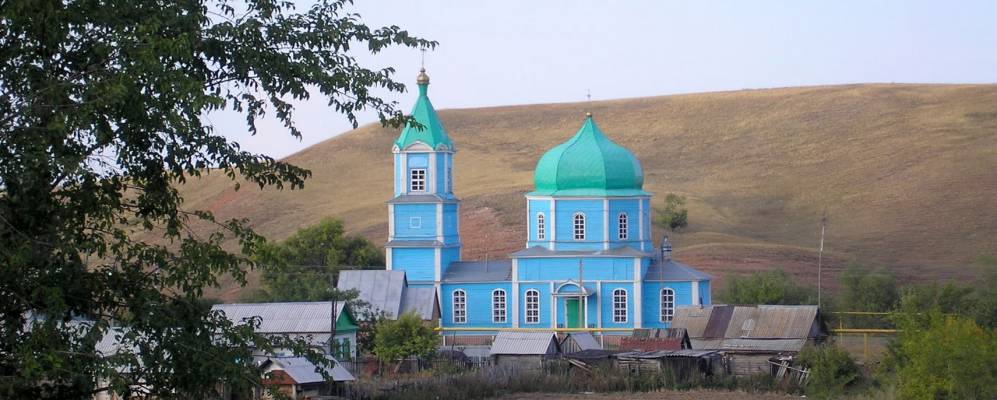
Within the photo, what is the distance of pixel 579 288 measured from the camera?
2030 inches

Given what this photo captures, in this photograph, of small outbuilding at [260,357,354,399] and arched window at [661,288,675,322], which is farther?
arched window at [661,288,675,322]

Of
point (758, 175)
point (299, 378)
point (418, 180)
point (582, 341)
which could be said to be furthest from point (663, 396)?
point (758, 175)

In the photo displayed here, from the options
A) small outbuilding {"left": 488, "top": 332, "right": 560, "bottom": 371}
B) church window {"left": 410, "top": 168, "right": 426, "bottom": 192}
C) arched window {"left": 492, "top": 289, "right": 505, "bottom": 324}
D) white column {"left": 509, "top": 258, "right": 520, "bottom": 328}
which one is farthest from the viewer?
church window {"left": 410, "top": 168, "right": 426, "bottom": 192}

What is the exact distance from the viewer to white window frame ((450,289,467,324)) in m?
52.6

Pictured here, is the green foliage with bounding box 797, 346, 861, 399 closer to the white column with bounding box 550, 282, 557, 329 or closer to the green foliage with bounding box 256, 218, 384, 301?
the white column with bounding box 550, 282, 557, 329

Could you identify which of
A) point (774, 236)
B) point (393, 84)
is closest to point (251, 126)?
A: point (393, 84)

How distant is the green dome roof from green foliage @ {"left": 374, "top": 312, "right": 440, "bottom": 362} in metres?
11.3

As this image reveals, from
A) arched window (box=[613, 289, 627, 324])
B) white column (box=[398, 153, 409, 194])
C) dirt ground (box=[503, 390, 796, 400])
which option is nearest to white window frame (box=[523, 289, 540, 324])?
arched window (box=[613, 289, 627, 324])

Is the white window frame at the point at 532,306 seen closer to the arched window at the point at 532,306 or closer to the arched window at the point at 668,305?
the arched window at the point at 532,306

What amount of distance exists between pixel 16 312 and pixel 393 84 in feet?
12.1

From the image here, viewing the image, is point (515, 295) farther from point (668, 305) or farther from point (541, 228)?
point (668, 305)

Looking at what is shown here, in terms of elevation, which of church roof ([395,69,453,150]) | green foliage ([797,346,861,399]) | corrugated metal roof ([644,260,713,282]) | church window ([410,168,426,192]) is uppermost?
church roof ([395,69,453,150])

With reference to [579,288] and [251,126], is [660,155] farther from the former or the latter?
[251,126]

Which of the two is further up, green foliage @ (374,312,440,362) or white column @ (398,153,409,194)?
white column @ (398,153,409,194)
